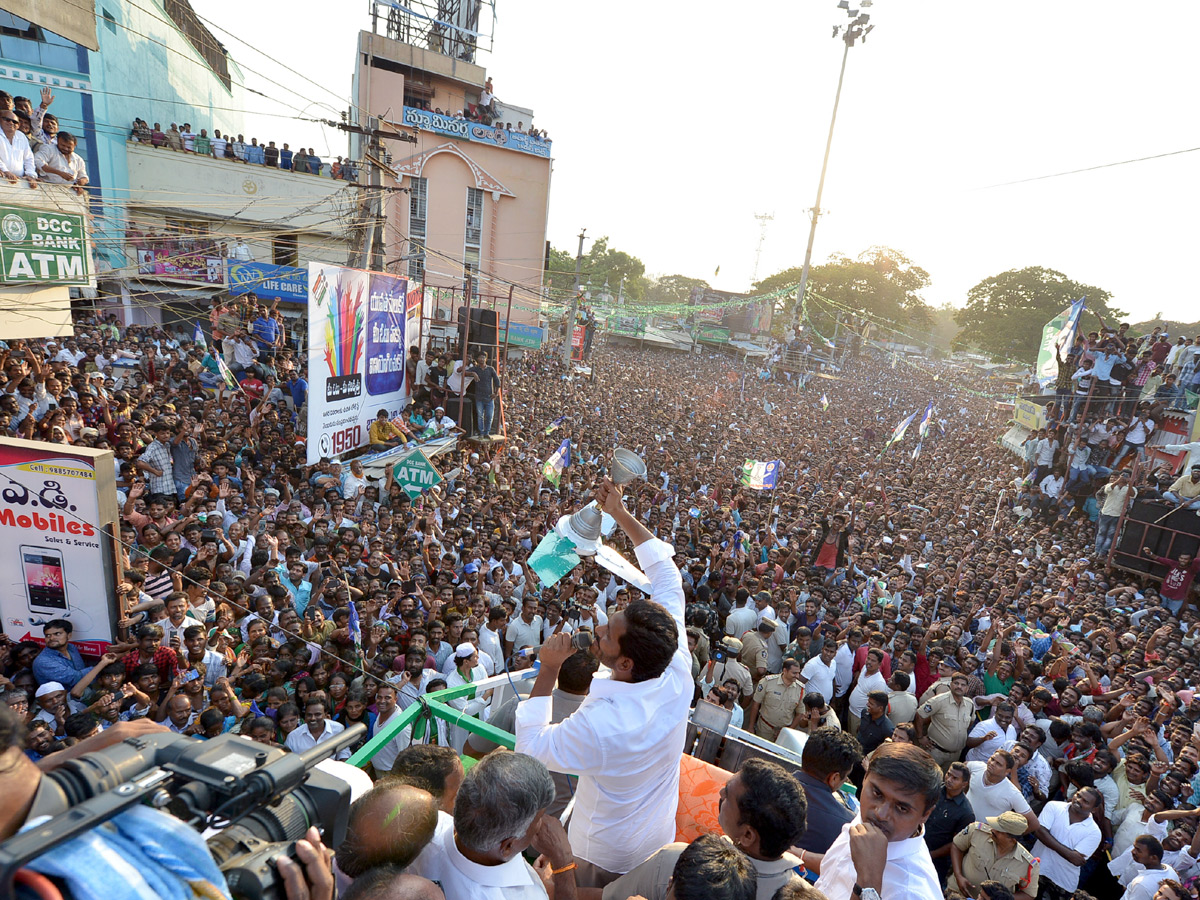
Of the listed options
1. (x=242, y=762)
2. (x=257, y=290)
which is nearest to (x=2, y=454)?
(x=242, y=762)

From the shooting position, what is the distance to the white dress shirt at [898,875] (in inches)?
79.2

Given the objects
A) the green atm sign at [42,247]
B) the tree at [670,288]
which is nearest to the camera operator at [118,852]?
the green atm sign at [42,247]

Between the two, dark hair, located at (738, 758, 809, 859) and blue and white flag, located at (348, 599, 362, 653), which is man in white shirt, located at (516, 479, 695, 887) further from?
blue and white flag, located at (348, 599, 362, 653)

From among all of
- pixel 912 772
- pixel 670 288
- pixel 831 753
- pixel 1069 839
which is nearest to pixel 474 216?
pixel 1069 839

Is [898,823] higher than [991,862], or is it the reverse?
[898,823]

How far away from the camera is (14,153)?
22.4ft

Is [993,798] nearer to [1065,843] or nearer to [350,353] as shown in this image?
[1065,843]

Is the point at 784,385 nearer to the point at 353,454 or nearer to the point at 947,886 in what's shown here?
the point at 353,454

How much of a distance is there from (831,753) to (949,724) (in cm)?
323

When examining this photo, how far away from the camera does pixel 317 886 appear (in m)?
1.27

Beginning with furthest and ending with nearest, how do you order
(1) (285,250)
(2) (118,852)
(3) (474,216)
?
1. (3) (474,216)
2. (1) (285,250)
3. (2) (118,852)

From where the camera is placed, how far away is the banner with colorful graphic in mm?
9305

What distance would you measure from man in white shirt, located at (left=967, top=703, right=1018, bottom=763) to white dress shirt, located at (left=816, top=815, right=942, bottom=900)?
12.6 feet

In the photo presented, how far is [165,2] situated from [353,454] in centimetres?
2034
